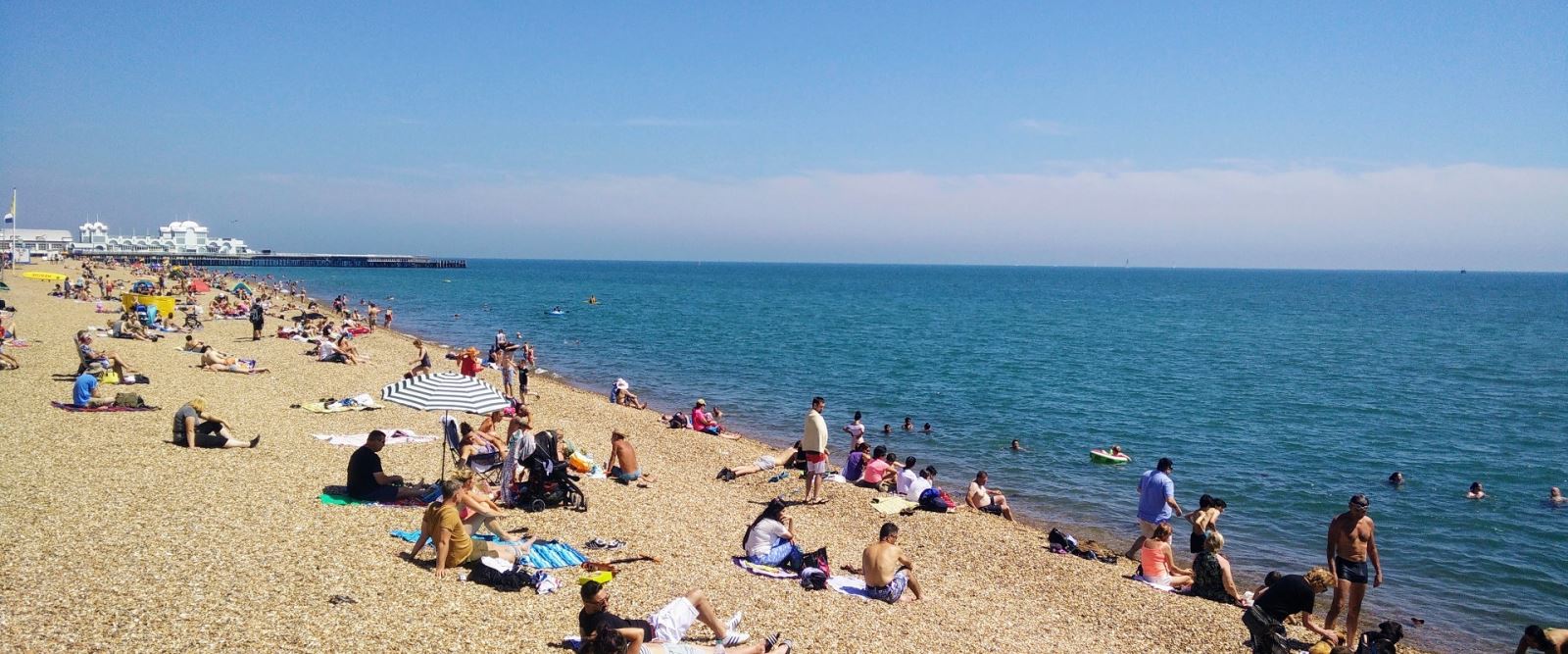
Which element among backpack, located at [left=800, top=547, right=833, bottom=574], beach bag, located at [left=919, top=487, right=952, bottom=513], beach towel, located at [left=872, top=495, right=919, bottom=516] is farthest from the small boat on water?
backpack, located at [left=800, top=547, right=833, bottom=574]

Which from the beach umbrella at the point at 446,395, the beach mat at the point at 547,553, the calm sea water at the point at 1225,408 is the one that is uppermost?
the beach umbrella at the point at 446,395

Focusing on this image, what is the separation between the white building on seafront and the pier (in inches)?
101

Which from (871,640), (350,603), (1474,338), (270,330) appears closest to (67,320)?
(270,330)

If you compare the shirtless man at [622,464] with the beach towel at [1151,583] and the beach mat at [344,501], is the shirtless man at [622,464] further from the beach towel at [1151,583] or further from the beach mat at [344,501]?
the beach towel at [1151,583]

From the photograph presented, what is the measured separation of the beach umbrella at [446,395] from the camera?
12164mm

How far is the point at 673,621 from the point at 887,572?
3235 mm

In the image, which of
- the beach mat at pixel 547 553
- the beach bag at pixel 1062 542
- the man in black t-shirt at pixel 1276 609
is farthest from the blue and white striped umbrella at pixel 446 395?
the man in black t-shirt at pixel 1276 609

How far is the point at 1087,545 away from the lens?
14.2 m

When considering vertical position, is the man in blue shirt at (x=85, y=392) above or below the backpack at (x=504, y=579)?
above

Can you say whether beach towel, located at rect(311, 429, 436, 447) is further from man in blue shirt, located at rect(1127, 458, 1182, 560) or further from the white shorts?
man in blue shirt, located at rect(1127, 458, 1182, 560)

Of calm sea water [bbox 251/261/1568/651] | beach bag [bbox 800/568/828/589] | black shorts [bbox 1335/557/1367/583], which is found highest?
black shorts [bbox 1335/557/1367/583]

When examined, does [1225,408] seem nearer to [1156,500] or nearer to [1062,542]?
[1062,542]

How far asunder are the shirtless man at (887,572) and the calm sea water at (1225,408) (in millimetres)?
7072

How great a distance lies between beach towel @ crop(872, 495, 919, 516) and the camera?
15109 mm
